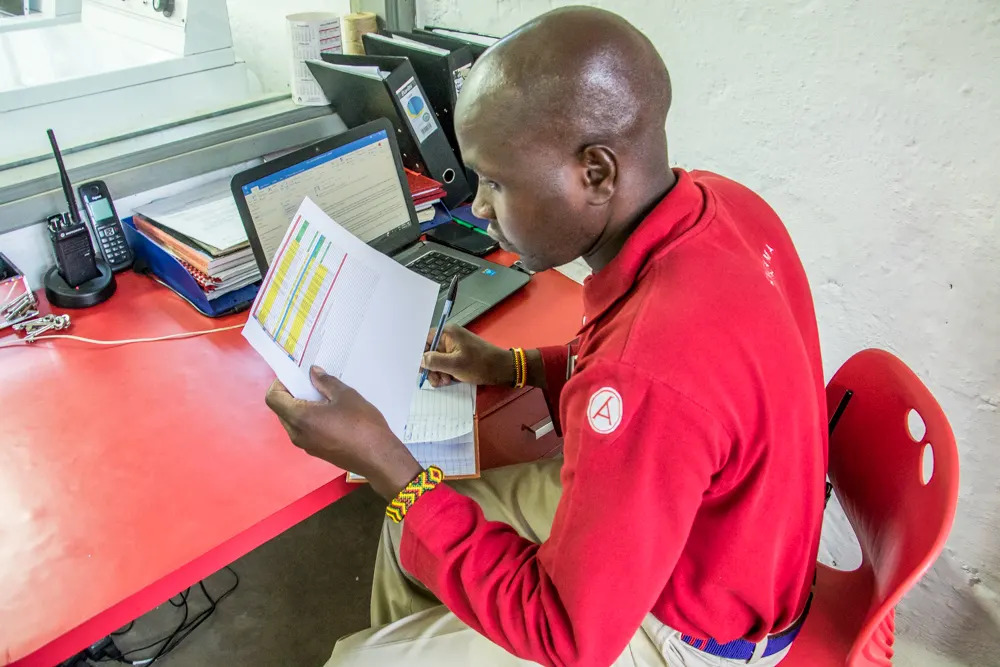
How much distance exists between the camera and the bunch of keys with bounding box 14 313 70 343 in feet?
3.95

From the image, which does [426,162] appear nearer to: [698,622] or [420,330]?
[420,330]

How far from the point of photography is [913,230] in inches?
46.0

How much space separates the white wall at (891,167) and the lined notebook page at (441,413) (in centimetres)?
69

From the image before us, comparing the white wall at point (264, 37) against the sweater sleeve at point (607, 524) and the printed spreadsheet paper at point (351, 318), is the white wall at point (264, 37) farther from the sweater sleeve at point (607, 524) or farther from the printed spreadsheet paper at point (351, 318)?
the sweater sleeve at point (607, 524)

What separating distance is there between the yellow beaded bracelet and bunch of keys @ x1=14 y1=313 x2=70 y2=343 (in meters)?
0.74

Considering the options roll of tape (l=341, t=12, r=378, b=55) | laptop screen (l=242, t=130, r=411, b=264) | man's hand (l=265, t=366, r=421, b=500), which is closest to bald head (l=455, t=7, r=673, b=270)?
man's hand (l=265, t=366, r=421, b=500)

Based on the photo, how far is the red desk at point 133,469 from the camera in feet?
2.61

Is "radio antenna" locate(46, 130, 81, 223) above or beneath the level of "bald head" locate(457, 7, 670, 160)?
beneath

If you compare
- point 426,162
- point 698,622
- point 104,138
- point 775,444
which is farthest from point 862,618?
point 104,138

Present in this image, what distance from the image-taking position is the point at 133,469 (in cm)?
96

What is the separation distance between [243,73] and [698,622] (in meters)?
1.86

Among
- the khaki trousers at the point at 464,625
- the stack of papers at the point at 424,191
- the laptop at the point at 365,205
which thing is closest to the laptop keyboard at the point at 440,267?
the laptop at the point at 365,205

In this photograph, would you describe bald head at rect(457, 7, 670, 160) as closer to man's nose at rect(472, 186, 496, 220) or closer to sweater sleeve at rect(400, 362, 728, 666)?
man's nose at rect(472, 186, 496, 220)

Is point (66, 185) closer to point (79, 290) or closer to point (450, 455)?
point (79, 290)
